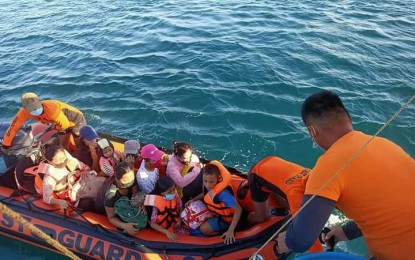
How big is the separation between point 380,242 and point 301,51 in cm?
746

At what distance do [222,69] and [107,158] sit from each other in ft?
14.7

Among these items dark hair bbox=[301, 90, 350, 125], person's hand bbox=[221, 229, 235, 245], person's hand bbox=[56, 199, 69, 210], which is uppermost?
dark hair bbox=[301, 90, 350, 125]

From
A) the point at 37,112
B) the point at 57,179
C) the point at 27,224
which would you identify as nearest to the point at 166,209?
the point at 57,179

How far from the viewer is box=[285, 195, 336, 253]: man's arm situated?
2363 mm

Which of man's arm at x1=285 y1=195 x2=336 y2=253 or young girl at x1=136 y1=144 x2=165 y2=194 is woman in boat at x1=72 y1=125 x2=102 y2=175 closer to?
young girl at x1=136 y1=144 x2=165 y2=194

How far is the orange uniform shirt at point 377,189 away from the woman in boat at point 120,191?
7.97 feet

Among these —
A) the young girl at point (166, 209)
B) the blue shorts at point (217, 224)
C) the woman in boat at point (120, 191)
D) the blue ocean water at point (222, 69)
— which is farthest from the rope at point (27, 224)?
the blue ocean water at point (222, 69)

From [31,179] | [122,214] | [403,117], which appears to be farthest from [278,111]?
[31,179]

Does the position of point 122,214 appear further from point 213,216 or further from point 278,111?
point 278,111

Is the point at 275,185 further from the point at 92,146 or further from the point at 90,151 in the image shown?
the point at 90,151

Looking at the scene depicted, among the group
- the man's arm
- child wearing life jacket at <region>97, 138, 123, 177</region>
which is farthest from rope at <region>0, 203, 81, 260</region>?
child wearing life jacket at <region>97, 138, 123, 177</region>

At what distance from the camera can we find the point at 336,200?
234 cm

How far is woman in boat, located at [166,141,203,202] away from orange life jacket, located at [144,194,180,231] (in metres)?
0.28

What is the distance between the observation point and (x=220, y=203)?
420 cm
